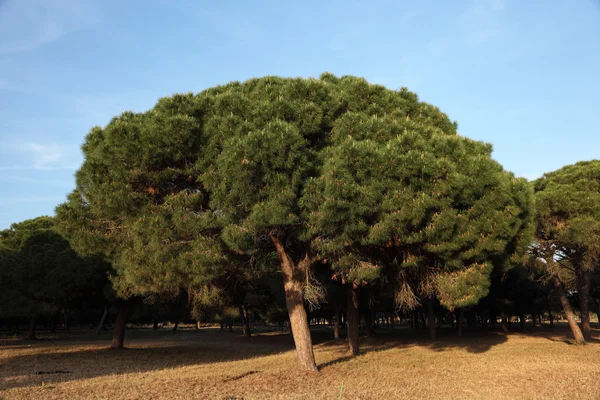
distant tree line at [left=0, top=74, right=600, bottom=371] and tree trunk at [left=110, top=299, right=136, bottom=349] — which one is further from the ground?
distant tree line at [left=0, top=74, right=600, bottom=371]

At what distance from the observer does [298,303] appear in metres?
12.8

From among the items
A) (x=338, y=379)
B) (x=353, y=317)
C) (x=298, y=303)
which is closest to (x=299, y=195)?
(x=298, y=303)

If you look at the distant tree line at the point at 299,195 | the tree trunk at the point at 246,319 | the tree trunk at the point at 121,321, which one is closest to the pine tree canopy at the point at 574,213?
the distant tree line at the point at 299,195

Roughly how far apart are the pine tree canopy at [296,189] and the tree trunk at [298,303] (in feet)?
1.89

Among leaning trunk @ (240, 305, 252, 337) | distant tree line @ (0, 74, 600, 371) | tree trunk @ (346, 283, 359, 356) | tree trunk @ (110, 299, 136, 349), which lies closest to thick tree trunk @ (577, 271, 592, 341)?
distant tree line @ (0, 74, 600, 371)

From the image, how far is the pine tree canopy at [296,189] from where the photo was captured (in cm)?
1013

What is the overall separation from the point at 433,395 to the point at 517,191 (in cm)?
699

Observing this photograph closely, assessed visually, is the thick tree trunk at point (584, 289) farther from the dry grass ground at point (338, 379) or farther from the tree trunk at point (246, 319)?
the tree trunk at point (246, 319)

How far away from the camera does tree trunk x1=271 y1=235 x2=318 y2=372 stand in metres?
12.6

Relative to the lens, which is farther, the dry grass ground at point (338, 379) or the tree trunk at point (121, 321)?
the tree trunk at point (121, 321)

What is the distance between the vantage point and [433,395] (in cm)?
973

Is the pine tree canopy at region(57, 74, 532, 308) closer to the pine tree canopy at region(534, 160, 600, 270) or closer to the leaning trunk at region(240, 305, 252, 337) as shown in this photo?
the pine tree canopy at region(534, 160, 600, 270)

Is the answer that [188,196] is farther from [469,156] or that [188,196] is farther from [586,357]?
[586,357]

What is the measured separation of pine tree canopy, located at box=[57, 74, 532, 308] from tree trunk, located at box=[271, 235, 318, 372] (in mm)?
577
